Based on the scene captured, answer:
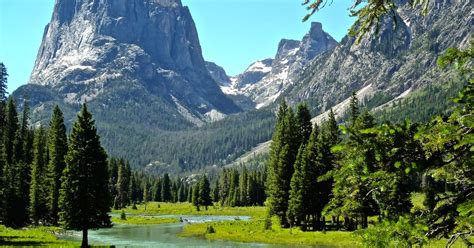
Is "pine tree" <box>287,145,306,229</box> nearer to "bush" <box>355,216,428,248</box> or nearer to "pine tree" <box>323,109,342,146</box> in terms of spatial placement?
"pine tree" <box>323,109,342,146</box>

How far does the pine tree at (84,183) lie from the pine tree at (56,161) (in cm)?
2083

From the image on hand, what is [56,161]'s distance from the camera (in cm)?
7225

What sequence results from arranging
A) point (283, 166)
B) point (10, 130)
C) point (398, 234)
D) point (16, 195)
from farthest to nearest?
point (10, 130) < point (283, 166) < point (16, 195) < point (398, 234)

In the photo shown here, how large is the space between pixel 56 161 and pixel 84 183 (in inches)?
987

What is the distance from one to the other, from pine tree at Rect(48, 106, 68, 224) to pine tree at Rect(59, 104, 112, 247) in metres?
20.8

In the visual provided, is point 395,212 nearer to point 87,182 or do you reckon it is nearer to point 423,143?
point 423,143

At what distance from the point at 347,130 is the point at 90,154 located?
1838 inches

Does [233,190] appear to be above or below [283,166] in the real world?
below

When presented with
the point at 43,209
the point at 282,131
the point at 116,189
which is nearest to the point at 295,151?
the point at 282,131

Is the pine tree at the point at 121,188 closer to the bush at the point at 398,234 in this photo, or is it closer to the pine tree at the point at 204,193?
the pine tree at the point at 204,193

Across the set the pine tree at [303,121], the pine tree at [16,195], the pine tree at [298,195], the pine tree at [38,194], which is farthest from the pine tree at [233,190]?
the pine tree at [298,195]

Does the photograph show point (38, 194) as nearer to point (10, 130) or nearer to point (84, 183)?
point (10, 130)

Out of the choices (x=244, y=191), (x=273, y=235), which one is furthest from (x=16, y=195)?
(x=244, y=191)

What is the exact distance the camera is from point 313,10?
983cm
